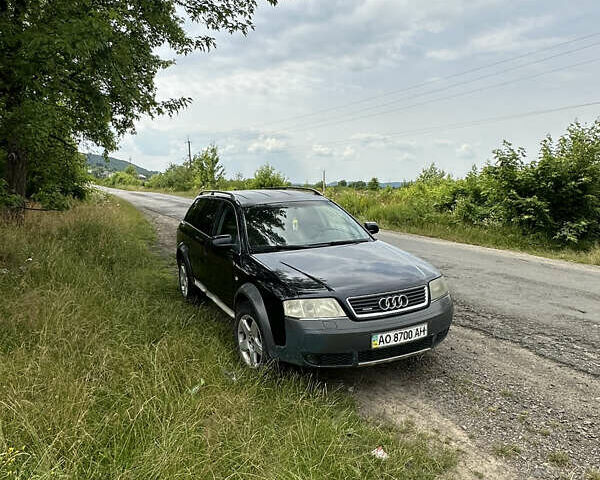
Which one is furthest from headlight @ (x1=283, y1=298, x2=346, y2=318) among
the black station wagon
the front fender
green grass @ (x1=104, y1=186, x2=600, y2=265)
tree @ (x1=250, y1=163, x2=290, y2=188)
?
tree @ (x1=250, y1=163, x2=290, y2=188)

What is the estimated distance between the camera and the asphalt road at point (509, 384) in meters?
2.73

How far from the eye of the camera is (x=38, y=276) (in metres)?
5.40

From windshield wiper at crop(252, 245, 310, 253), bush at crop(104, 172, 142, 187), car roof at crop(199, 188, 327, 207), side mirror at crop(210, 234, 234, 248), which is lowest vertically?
windshield wiper at crop(252, 245, 310, 253)

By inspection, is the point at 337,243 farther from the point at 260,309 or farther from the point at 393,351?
the point at 393,351

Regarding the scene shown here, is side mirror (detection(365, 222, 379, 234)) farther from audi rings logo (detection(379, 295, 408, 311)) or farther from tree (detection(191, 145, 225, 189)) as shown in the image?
tree (detection(191, 145, 225, 189))

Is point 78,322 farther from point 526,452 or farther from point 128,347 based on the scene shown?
point 526,452

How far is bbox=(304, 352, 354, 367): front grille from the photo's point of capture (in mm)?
3193

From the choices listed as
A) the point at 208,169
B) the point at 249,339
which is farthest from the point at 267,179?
the point at 249,339

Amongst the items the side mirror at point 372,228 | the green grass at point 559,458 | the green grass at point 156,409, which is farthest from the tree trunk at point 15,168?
the green grass at point 559,458

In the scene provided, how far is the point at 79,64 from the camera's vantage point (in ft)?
23.0

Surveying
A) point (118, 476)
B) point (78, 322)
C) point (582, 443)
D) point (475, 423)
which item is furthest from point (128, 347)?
point (582, 443)

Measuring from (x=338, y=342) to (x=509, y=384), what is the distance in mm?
1631

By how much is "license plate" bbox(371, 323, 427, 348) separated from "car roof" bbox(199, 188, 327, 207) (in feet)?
7.36

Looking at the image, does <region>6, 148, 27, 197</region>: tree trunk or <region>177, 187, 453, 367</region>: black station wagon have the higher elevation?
<region>6, 148, 27, 197</region>: tree trunk
